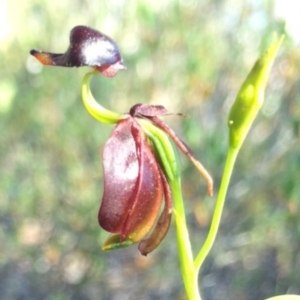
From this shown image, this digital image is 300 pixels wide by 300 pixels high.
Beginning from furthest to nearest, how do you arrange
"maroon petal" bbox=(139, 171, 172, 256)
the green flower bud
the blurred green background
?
the blurred green background
"maroon petal" bbox=(139, 171, 172, 256)
the green flower bud

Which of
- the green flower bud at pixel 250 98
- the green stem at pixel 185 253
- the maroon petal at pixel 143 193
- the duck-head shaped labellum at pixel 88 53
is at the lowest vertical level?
the green stem at pixel 185 253

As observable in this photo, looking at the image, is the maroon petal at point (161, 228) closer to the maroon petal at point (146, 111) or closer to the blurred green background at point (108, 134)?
the maroon petal at point (146, 111)

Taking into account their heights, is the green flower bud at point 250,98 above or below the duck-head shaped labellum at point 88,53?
below

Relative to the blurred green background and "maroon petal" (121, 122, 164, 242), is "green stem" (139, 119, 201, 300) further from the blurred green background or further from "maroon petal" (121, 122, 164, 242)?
the blurred green background

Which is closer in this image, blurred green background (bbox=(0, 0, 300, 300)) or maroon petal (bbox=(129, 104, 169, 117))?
maroon petal (bbox=(129, 104, 169, 117))

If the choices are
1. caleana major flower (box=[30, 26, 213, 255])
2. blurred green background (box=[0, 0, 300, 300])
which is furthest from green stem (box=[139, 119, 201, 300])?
blurred green background (box=[0, 0, 300, 300])

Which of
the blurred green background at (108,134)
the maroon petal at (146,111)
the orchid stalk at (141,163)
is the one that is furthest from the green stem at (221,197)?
the blurred green background at (108,134)

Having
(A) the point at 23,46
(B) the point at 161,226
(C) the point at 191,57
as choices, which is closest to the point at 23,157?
(A) the point at 23,46
